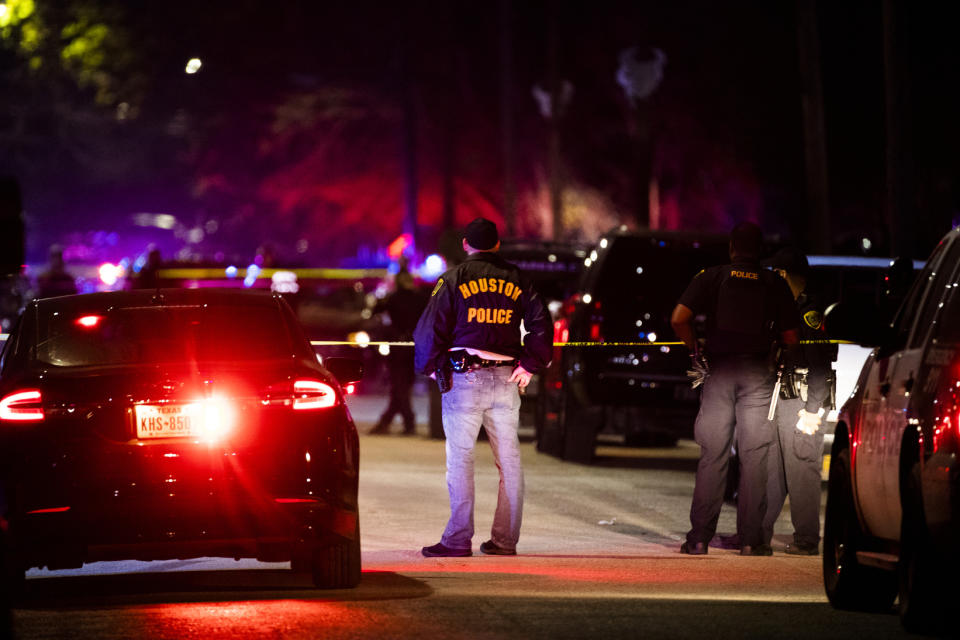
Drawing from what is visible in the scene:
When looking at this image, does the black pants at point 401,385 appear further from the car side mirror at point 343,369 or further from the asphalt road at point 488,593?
the car side mirror at point 343,369

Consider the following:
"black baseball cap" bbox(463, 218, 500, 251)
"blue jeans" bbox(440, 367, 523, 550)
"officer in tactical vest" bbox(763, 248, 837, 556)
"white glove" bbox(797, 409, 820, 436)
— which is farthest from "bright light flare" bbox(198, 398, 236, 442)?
"white glove" bbox(797, 409, 820, 436)

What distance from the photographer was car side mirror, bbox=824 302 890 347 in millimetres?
8164

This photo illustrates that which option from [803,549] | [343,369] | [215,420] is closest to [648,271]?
[803,549]

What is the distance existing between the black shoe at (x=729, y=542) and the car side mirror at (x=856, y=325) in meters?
3.35

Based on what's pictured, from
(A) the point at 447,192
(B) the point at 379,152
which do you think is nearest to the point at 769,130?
(A) the point at 447,192

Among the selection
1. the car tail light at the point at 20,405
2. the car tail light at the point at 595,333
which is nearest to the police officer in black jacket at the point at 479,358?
the car tail light at the point at 20,405

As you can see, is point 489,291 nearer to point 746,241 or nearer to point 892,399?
point 746,241

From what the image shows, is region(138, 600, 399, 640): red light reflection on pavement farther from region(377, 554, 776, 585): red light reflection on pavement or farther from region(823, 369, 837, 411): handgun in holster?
region(823, 369, 837, 411): handgun in holster

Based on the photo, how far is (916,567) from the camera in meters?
7.18

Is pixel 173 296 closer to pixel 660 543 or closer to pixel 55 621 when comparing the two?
pixel 55 621

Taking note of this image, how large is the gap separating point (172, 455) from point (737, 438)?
11.9 feet

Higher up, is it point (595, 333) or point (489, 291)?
point (489, 291)

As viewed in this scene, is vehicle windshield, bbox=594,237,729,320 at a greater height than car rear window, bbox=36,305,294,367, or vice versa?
vehicle windshield, bbox=594,237,729,320

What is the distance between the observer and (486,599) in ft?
28.7
